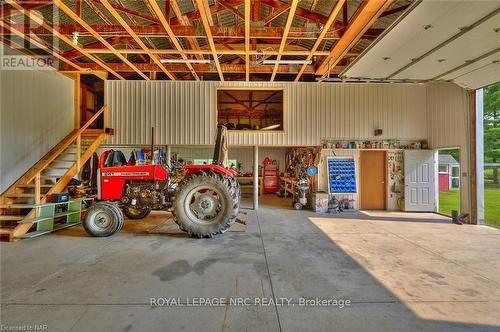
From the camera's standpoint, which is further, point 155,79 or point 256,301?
point 155,79

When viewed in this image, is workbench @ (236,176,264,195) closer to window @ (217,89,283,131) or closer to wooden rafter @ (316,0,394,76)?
window @ (217,89,283,131)

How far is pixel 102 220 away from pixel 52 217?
1249 millimetres

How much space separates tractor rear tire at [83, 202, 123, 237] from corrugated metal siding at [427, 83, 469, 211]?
27.6 ft

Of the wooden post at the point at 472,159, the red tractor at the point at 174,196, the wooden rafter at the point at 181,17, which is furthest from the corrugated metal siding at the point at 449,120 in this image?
the wooden rafter at the point at 181,17

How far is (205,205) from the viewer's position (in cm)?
538

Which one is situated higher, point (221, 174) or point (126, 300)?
point (221, 174)

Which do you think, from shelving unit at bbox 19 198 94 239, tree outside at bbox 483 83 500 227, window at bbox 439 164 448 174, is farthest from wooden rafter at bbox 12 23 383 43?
window at bbox 439 164 448 174

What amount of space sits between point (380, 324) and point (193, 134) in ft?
24.0

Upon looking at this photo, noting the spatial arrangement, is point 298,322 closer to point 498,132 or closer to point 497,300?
point 497,300

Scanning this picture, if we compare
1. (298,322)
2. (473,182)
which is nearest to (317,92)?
(473,182)

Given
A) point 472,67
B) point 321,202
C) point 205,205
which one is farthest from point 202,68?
point 472,67

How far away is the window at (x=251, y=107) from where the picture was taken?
13.2 metres

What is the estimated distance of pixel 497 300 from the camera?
285cm

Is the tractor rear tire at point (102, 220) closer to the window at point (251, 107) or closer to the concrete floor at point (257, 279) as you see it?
the concrete floor at point (257, 279)
